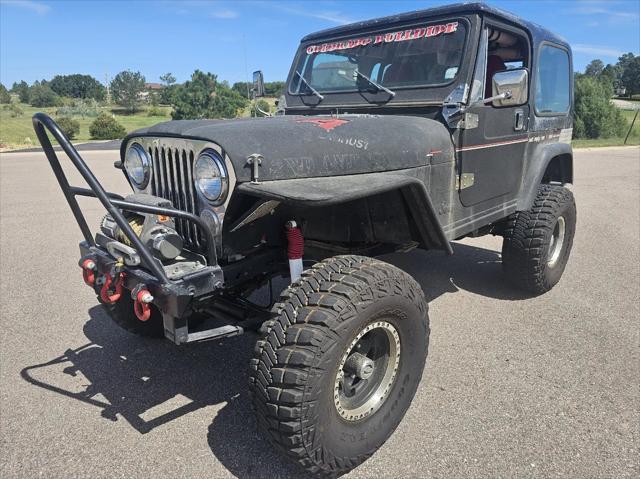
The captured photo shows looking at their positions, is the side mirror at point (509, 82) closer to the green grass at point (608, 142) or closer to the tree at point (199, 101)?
the green grass at point (608, 142)

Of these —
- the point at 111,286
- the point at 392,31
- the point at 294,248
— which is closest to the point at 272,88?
the point at 392,31

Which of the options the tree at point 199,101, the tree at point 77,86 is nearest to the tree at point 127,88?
the tree at point 77,86

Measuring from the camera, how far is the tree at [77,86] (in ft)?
317

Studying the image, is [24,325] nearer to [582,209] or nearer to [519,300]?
[519,300]

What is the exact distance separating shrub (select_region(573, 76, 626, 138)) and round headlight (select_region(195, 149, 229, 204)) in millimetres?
31693

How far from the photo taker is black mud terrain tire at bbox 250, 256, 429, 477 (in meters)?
2.09

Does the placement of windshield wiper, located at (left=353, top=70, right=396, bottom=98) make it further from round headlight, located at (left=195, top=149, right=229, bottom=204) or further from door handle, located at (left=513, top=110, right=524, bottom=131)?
round headlight, located at (left=195, top=149, right=229, bottom=204)

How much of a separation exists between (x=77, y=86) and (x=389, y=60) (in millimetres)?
111898

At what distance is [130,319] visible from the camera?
11.4ft

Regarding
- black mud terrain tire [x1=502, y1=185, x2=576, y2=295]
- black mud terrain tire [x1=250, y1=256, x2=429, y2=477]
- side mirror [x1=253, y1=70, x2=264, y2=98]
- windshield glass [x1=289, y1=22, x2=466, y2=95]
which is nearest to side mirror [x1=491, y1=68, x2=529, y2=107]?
windshield glass [x1=289, y1=22, x2=466, y2=95]

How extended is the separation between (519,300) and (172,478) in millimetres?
3311

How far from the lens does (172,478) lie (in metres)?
2.35

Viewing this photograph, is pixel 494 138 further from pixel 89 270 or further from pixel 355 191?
pixel 89 270

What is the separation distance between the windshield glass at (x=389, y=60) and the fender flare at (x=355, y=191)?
Result: 1.12m
